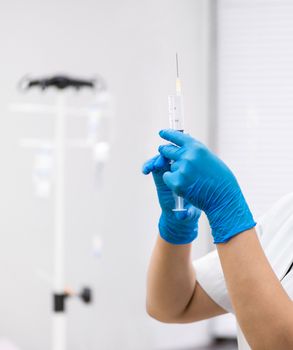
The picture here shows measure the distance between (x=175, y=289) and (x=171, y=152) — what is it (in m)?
0.36

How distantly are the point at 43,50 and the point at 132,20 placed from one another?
0.45 meters

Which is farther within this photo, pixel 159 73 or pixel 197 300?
pixel 159 73

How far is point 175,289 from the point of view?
46.8 inches

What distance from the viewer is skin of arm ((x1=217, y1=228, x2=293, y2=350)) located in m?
0.84

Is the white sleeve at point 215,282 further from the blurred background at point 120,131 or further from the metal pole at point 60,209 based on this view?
the blurred background at point 120,131

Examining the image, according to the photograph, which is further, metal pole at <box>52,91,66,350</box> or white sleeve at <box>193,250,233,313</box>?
metal pole at <box>52,91,66,350</box>

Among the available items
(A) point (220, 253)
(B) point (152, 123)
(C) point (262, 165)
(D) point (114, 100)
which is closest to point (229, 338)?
(C) point (262, 165)

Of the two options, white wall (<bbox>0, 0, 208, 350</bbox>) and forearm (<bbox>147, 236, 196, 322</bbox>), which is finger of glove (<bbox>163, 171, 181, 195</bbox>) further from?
white wall (<bbox>0, 0, 208, 350</bbox>)

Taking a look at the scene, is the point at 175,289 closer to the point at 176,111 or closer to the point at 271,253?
the point at 271,253

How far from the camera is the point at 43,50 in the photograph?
9.09 ft

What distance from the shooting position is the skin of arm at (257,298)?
838 millimetres

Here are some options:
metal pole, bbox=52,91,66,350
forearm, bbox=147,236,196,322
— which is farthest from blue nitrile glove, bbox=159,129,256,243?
metal pole, bbox=52,91,66,350

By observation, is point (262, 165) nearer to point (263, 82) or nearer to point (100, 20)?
point (263, 82)

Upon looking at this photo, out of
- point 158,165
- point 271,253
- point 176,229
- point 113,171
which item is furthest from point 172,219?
point 113,171
